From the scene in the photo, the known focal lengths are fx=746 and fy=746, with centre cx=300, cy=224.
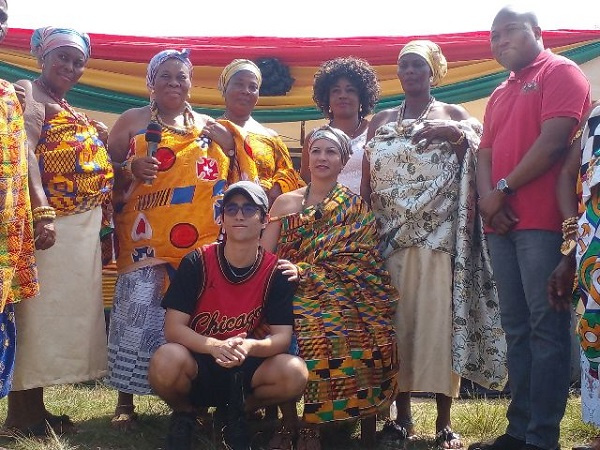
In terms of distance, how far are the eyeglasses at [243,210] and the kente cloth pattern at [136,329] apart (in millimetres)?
767

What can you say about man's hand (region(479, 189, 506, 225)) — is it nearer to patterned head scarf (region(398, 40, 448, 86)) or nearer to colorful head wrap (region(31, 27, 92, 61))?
patterned head scarf (region(398, 40, 448, 86))

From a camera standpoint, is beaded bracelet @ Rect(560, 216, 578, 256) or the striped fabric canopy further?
the striped fabric canopy

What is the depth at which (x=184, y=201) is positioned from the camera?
13.8 feet

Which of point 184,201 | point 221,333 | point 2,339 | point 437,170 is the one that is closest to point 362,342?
point 221,333

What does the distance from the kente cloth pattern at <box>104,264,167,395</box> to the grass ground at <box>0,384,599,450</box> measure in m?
0.27

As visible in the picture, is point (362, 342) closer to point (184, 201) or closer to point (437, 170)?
point (437, 170)

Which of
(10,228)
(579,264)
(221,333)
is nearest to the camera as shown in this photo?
(579,264)

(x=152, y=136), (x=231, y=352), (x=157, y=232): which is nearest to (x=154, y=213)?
(x=157, y=232)

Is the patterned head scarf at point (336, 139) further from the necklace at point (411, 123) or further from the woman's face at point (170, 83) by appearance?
the woman's face at point (170, 83)

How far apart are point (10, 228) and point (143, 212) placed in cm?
95

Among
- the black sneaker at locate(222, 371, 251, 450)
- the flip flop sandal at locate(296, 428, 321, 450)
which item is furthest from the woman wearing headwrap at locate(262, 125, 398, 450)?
the black sneaker at locate(222, 371, 251, 450)

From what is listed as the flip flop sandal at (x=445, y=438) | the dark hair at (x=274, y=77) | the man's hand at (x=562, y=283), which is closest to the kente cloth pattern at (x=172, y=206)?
the flip flop sandal at (x=445, y=438)

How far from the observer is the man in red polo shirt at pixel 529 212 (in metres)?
3.49

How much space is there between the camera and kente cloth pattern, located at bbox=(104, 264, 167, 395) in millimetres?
4113
